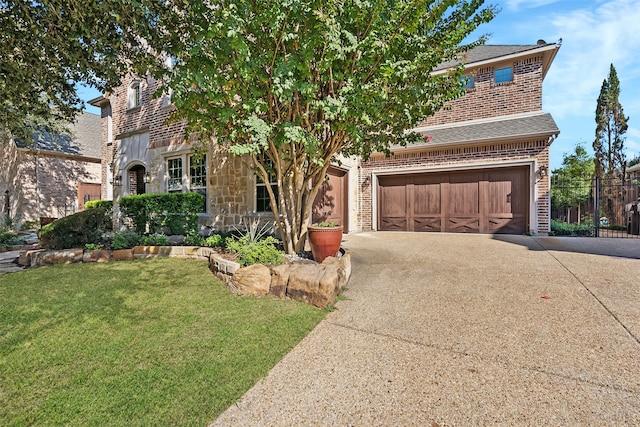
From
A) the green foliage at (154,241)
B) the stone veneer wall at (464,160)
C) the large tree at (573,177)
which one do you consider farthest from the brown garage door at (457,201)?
the green foliage at (154,241)

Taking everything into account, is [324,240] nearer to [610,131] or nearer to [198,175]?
[198,175]

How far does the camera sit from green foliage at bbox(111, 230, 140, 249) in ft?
19.9

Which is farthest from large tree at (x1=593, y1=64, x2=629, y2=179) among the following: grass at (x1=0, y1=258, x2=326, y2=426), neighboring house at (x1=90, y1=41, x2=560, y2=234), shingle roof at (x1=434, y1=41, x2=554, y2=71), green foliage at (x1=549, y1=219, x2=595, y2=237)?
grass at (x1=0, y1=258, x2=326, y2=426)

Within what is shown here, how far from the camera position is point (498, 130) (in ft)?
27.9

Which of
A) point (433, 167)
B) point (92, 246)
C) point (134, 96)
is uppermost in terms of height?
point (134, 96)

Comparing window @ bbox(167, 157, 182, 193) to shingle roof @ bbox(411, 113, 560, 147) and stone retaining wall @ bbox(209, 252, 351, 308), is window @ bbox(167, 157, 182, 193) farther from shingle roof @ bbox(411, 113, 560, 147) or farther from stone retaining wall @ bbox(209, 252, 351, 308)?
shingle roof @ bbox(411, 113, 560, 147)

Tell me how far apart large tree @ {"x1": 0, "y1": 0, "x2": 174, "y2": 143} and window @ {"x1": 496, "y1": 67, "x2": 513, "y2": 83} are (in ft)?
31.2

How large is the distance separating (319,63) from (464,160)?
674 centimetres

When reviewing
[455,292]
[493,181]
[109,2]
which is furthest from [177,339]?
[493,181]

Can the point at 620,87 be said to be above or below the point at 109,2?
above

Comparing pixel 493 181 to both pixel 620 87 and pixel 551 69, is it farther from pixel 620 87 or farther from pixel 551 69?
pixel 620 87

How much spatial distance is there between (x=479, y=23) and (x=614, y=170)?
1578 cm

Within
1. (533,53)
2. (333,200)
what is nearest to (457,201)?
(333,200)

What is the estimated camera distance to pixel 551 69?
→ 9.53m
